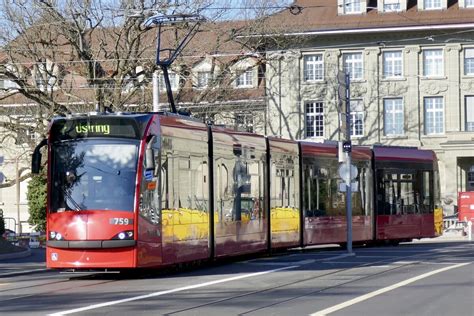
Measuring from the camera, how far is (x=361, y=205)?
110ft

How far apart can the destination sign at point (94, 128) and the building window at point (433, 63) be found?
1682 inches

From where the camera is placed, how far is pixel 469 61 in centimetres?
6009

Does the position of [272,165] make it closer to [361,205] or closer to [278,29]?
[361,205]

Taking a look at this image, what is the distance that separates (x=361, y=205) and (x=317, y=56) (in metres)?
28.4

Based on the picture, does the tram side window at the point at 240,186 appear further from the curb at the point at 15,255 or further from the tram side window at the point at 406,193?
the tram side window at the point at 406,193

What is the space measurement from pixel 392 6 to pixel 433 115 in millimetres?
6948

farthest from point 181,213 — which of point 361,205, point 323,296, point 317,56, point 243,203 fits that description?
point 317,56

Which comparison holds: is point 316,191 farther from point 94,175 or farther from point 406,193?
point 94,175

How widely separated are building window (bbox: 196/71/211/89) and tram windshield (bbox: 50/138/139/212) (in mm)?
23915

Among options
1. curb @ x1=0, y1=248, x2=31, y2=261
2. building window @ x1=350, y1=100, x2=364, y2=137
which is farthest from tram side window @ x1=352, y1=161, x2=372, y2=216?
building window @ x1=350, y1=100, x2=364, y2=137

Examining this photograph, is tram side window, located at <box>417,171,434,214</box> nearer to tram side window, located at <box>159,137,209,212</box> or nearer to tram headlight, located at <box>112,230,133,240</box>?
tram side window, located at <box>159,137,209,212</box>

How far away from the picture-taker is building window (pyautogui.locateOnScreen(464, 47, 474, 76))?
5994 cm

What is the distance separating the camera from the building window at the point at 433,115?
60.6 m

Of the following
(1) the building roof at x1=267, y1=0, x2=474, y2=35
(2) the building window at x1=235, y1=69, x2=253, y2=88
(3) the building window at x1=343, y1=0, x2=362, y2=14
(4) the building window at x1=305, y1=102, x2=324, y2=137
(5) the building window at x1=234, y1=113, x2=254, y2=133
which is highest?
(3) the building window at x1=343, y1=0, x2=362, y2=14
